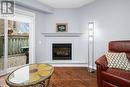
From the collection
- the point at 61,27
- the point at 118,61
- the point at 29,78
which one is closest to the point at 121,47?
the point at 118,61

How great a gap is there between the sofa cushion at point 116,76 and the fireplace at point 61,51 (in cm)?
323

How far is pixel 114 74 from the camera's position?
2.93 metres

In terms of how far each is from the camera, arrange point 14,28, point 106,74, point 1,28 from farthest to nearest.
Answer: point 14,28, point 1,28, point 106,74

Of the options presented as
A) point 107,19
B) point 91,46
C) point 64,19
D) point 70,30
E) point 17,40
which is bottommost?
point 91,46

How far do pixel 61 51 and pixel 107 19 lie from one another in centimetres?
239

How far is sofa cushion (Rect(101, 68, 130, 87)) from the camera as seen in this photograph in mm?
2646

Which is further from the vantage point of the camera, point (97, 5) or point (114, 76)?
point (97, 5)

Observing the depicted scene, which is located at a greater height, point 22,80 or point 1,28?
point 1,28

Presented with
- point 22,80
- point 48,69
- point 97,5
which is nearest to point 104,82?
point 48,69

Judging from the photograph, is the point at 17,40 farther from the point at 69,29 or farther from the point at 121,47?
the point at 121,47

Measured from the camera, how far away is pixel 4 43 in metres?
4.57

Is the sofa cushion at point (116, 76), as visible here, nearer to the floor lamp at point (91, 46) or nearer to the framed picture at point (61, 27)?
the floor lamp at point (91, 46)

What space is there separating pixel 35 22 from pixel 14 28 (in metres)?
0.93

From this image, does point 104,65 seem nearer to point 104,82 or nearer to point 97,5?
point 104,82
